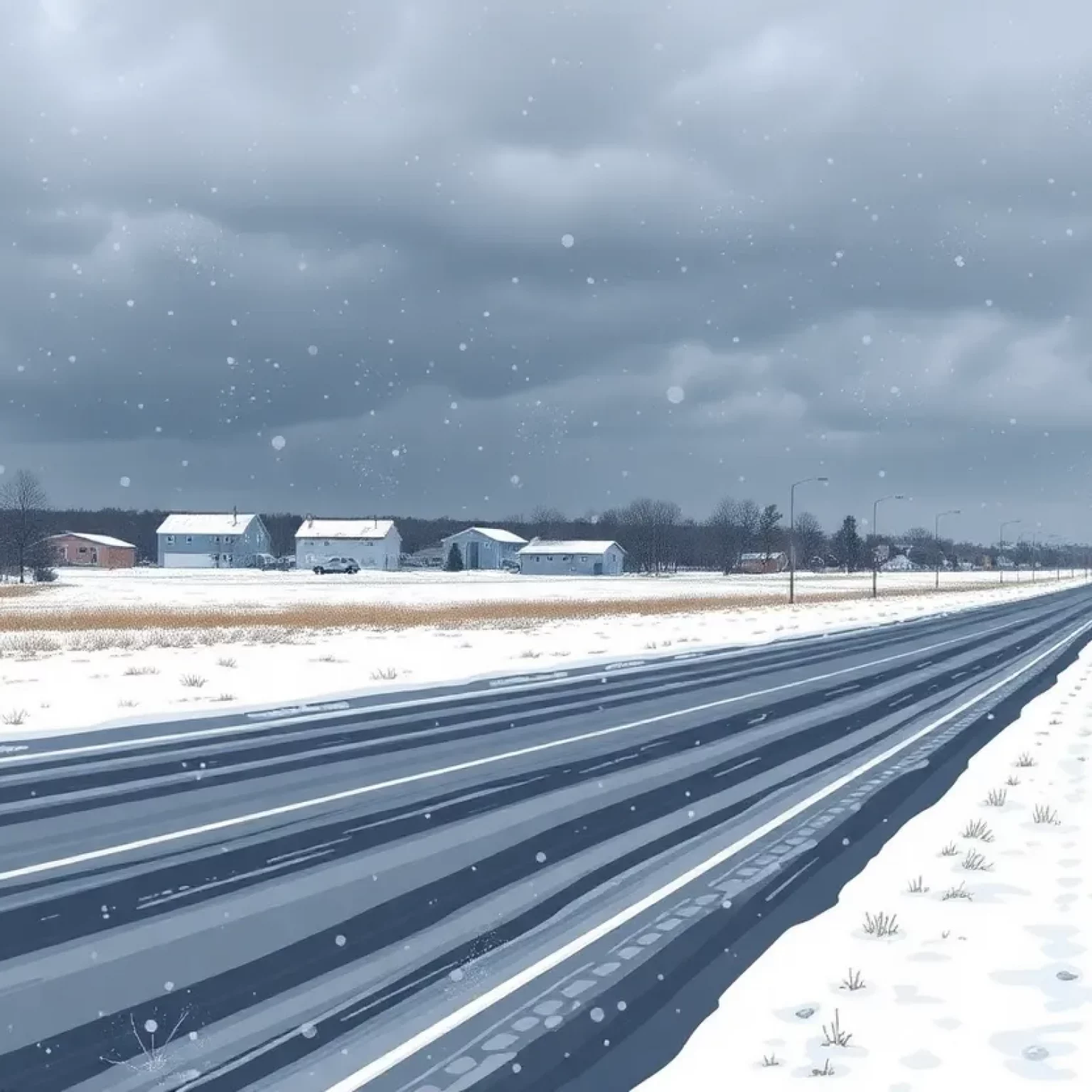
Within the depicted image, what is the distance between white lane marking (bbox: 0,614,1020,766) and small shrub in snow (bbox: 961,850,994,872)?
906 cm

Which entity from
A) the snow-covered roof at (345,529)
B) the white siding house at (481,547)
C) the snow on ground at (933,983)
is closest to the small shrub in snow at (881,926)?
the snow on ground at (933,983)

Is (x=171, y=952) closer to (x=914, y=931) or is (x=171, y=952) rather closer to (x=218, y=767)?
(x=914, y=931)

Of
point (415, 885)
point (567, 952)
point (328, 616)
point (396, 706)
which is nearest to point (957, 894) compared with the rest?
point (567, 952)

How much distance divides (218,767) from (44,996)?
6.07 m

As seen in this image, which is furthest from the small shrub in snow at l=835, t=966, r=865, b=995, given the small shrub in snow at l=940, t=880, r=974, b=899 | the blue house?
the blue house

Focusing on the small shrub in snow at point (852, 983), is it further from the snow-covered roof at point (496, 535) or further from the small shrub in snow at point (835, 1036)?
the snow-covered roof at point (496, 535)

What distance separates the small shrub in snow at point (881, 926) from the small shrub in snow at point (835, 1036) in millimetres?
1417

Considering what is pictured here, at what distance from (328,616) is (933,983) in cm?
3903

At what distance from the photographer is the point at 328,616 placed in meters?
42.8

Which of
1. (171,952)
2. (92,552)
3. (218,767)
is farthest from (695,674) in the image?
(92,552)

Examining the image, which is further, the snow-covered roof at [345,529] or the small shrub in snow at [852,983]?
the snow-covered roof at [345,529]

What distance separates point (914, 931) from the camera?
6.05 metres

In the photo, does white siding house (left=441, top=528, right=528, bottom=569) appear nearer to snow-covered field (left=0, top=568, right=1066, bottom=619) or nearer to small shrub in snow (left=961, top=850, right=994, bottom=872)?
snow-covered field (left=0, top=568, right=1066, bottom=619)

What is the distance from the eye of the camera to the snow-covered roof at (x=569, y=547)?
138625 millimetres
